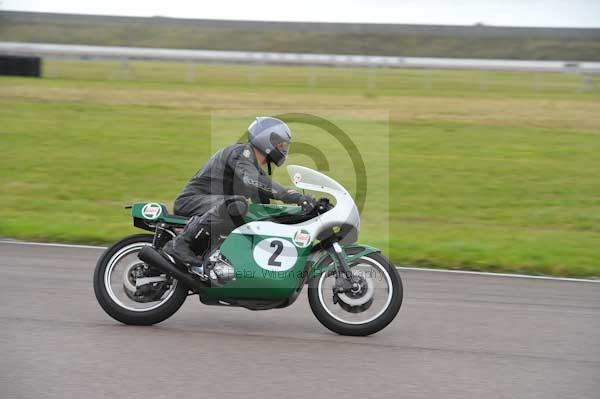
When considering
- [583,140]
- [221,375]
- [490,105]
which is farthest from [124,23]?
[221,375]

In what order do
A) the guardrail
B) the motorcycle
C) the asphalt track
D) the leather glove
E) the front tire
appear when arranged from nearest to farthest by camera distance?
the asphalt track
the leather glove
the motorcycle
the front tire
the guardrail

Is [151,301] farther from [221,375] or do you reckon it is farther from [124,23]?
[124,23]

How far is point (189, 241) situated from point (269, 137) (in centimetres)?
103

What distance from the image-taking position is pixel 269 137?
7148mm

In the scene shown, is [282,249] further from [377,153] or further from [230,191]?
[377,153]

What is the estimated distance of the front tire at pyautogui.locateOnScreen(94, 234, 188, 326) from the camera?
7250 mm

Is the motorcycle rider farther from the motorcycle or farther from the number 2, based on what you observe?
the number 2

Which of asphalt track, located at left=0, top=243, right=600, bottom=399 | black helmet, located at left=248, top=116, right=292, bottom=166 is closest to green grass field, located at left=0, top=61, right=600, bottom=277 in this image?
asphalt track, located at left=0, top=243, right=600, bottom=399

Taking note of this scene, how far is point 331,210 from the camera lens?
7148 millimetres

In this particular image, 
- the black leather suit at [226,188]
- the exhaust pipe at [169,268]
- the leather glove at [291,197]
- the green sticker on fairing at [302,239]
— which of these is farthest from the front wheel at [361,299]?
the exhaust pipe at [169,268]

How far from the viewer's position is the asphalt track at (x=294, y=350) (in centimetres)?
565

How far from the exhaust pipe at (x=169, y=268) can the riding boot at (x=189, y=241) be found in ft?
0.24

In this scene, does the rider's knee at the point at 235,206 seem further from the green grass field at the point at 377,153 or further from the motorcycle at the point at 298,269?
the green grass field at the point at 377,153

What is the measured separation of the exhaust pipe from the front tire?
18 cm
